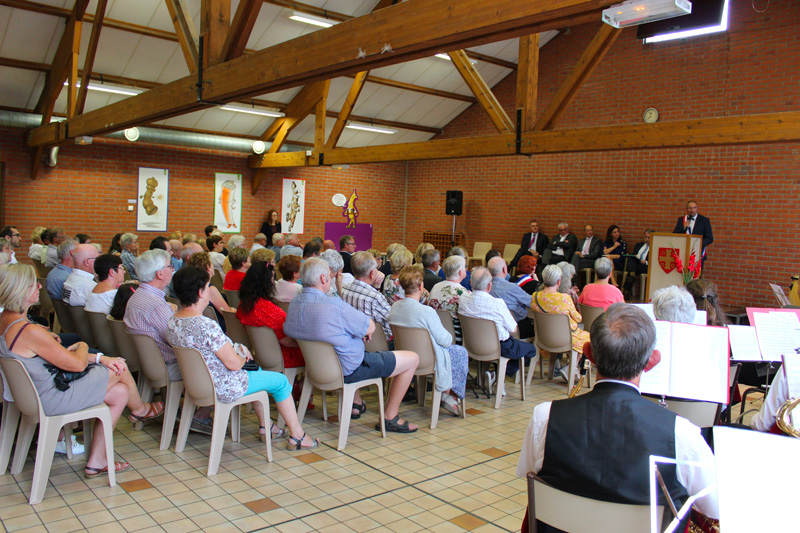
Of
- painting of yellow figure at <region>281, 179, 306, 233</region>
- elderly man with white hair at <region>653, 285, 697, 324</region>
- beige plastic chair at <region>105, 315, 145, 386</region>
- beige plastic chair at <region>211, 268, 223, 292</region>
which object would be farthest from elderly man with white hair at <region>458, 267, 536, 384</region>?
painting of yellow figure at <region>281, 179, 306, 233</region>

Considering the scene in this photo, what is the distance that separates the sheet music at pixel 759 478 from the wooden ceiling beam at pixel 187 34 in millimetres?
5481

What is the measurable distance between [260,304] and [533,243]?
9.16m

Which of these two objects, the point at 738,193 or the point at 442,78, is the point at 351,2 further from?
the point at 738,193

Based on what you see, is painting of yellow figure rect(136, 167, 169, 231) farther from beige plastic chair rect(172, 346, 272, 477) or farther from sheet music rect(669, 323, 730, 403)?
sheet music rect(669, 323, 730, 403)

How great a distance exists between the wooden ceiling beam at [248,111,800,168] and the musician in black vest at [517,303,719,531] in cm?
580

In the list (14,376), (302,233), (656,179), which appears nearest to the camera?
(14,376)

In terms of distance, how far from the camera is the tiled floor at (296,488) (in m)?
2.94

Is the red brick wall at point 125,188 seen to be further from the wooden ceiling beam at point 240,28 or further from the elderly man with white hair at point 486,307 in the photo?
the elderly man with white hair at point 486,307

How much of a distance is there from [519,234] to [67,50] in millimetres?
9008

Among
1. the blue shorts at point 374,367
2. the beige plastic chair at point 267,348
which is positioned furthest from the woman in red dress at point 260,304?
the blue shorts at point 374,367

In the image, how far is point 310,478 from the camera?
137 inches

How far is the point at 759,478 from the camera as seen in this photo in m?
1.18

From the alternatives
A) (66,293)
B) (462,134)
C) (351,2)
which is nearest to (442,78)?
(462,134)

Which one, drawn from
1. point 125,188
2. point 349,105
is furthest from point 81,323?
point 125,188
